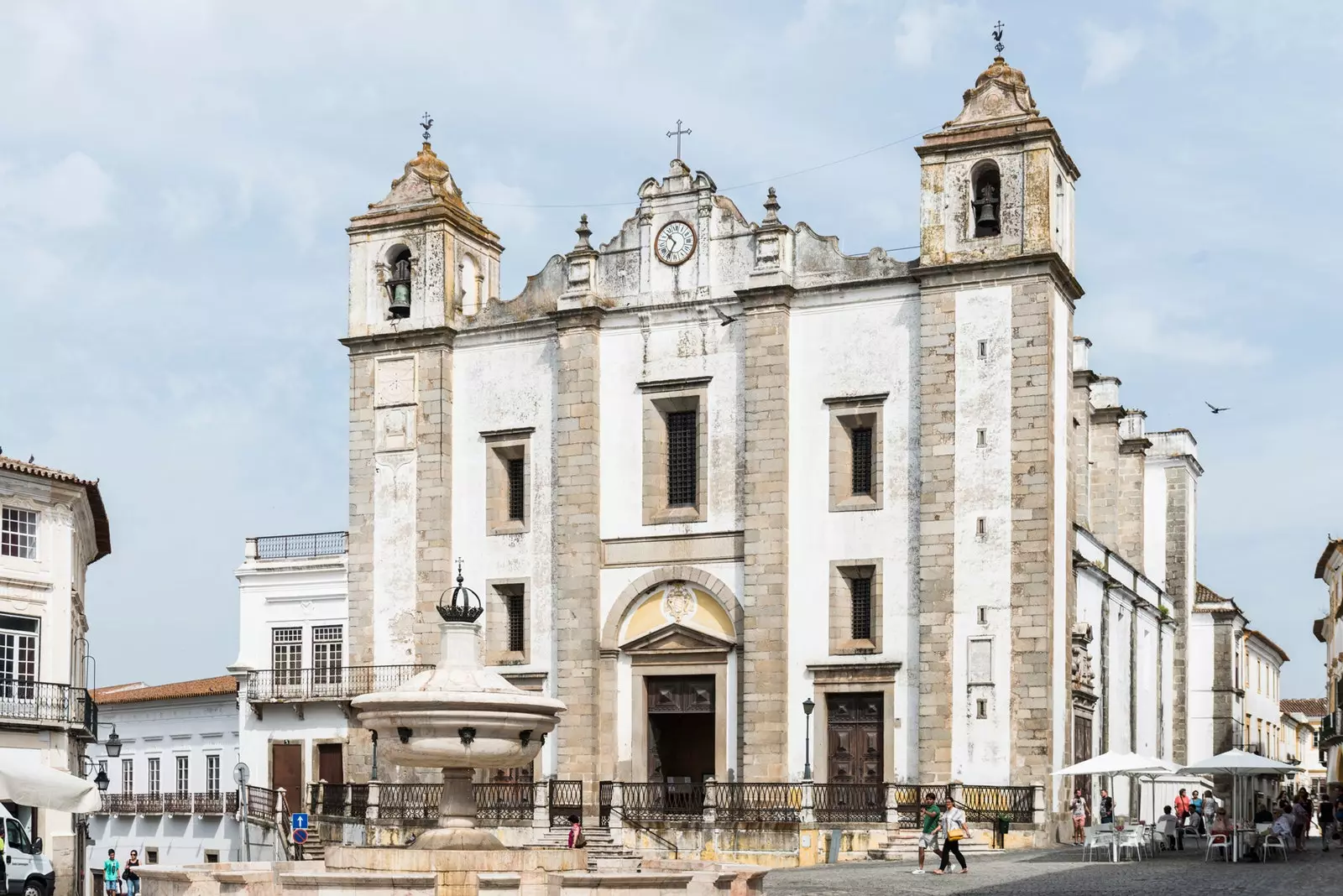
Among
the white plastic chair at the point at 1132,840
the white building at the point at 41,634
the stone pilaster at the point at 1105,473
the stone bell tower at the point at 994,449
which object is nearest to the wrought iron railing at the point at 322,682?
the white building at the point at 41,634

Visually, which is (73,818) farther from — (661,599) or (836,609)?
(836,609)

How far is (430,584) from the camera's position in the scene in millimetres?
40094

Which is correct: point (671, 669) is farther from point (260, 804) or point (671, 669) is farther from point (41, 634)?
point (41, 634)

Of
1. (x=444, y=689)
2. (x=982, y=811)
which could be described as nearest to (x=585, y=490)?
(x=982, y=811)

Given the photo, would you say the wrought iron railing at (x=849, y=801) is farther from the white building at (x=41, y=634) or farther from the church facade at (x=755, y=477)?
the white building at (x=41, y=634)

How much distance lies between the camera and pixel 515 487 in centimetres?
4047

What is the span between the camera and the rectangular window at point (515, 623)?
39719mm

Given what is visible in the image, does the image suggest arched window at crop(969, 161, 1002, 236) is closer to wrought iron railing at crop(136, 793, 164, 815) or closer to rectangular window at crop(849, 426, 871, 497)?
rectangular window at crop(849, 426, 871, 497)

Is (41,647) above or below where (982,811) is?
above

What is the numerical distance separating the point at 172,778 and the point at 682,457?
22.3 meters

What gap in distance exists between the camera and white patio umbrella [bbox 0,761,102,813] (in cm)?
2328

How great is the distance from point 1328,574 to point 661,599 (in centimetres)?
3440

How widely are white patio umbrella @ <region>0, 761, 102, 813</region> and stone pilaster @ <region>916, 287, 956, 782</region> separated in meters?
16.0

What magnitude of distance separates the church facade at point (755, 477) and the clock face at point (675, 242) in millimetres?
53
